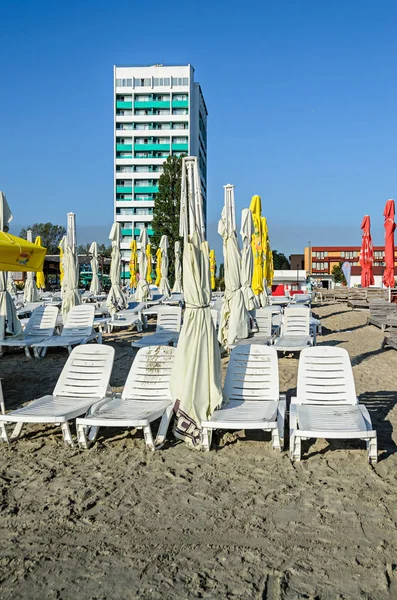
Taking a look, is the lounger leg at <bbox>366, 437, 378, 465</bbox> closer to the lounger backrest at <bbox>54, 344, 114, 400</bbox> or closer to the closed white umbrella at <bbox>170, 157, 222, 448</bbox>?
the closed white umbrella at <bbox>170, 157, 222, 448</bbox>

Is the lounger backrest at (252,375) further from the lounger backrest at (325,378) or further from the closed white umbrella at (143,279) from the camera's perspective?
the closed white umbrella at (143,279)

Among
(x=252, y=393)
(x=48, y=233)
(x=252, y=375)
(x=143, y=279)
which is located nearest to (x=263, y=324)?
(x=252, y=375)

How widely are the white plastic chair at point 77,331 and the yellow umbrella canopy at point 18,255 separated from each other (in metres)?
3.70

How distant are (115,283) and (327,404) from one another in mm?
11975

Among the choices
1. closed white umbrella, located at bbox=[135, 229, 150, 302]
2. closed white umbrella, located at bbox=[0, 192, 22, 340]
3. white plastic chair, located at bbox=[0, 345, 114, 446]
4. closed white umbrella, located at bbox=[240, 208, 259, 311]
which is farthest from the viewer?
closed white umbrella, located at bbox=[135, 229, 150, 302]

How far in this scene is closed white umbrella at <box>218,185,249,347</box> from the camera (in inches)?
403

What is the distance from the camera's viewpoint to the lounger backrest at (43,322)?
1132 centimetres

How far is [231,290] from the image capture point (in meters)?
10.4

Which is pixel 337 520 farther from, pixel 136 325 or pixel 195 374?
pixel 136 325

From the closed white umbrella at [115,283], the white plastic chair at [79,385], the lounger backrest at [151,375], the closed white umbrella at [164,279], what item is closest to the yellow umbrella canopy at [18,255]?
the white plastic chair at [79,385]

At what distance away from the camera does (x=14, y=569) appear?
3.22 m

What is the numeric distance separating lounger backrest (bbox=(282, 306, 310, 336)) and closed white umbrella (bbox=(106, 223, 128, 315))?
6.37m

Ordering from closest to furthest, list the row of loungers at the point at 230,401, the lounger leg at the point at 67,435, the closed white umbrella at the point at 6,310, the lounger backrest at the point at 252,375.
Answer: the row of loungers at the point at 230,401 < the lounger leg at the point at 67,435 < the lounger backrest at the point at 252,375 < the closed white umbrella at the point at 6,310

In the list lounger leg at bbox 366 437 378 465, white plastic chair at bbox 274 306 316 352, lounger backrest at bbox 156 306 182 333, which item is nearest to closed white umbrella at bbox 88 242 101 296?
lounger backrest at bbox 156 306 182 333
